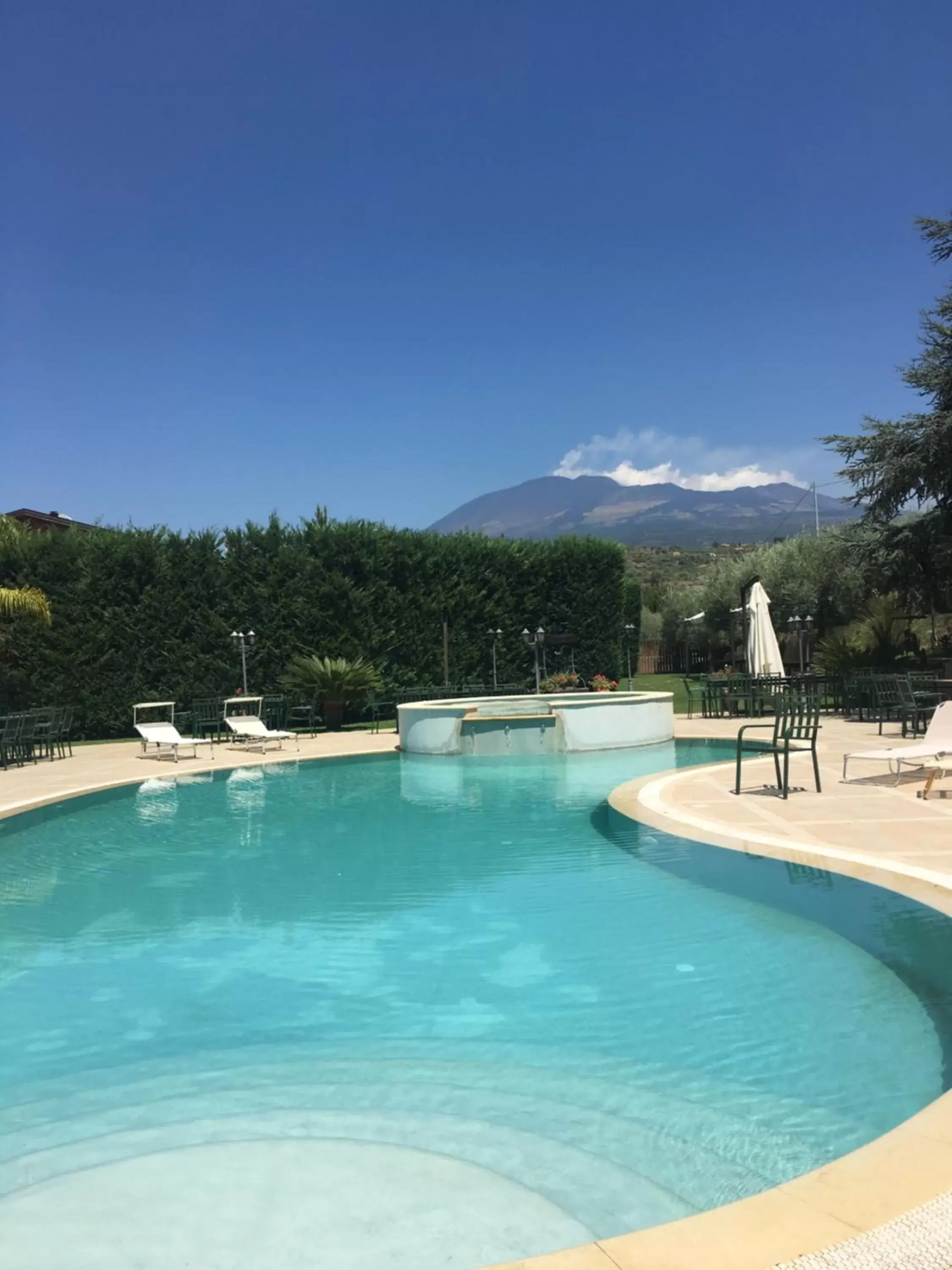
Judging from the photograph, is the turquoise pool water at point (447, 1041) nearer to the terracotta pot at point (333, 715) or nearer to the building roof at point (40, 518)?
the terracotta pot at point (333, 715)

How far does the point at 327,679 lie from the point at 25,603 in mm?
6614

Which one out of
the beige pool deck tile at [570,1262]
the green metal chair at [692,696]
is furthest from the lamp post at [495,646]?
the beige pool deck tile at [570,1262]

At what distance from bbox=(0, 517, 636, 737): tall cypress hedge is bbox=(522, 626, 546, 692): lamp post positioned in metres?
0.47

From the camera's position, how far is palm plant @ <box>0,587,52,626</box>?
1753 centimetres

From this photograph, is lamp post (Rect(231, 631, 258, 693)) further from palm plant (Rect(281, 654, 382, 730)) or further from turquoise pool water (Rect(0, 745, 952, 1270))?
turquoise pool water (Rect(0, 745, 952, 1270))

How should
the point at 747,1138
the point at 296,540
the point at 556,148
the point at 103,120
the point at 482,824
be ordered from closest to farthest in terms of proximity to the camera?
1. the point at 747,1138
2. the point at 482,824
3. the point at 103,120
4. the point at 556,148
5. the point at 296,540

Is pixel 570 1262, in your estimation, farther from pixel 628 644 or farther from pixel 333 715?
pixel 628 644

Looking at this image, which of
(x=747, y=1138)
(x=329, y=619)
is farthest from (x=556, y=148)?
(x=747, y=1138)

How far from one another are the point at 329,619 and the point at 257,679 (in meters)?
2.27

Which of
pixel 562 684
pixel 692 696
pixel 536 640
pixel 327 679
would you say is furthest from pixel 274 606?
pixel 692 696

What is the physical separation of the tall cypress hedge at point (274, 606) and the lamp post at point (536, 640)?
0.47m

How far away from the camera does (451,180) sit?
21391 mm

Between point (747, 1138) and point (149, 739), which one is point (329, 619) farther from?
point (747, 1138)

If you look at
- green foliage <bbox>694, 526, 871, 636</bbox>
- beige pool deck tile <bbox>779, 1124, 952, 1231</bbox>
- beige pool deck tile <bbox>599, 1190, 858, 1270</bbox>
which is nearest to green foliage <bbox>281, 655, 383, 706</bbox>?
green foliage <bbox>694, 526, 871, 636</bbox>
